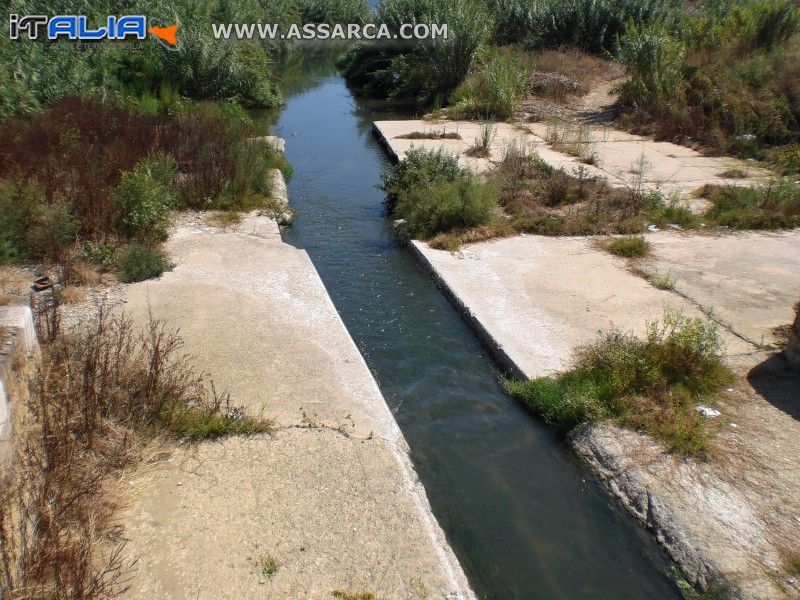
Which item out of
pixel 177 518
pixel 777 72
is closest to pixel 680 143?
pixel 777 72

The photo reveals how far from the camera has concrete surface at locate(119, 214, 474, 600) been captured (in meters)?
3.82

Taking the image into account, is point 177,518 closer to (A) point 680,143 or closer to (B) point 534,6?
(A) point 680,143

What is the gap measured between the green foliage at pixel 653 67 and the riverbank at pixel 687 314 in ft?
24.1

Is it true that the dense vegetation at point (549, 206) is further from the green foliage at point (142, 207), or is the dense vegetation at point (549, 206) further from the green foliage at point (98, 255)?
the green foliage at point (98, 255)

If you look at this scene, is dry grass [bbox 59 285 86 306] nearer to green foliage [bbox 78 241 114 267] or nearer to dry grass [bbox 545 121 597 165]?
green foliage [bbox 78 241 114 267]

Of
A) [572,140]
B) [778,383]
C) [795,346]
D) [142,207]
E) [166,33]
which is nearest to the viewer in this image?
Answer: [778,383]

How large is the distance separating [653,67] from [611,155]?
3845mm

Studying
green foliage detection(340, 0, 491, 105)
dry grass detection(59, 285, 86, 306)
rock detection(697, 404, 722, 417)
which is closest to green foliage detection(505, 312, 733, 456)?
rock detection(697, 404, 722, 417)

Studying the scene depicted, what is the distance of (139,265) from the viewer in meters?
7.50

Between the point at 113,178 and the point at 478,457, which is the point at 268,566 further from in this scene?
the point at 113,178

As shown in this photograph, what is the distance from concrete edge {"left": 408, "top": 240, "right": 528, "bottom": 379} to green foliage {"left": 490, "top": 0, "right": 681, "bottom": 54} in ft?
54.4

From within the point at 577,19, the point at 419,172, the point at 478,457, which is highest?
the point at 577,19

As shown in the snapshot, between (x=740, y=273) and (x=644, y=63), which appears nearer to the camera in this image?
(x=740, y=273)

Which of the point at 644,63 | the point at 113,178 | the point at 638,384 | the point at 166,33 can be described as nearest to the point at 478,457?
the point at 638,384
